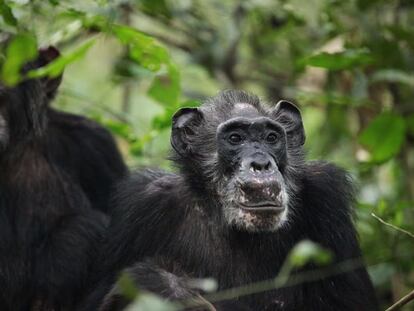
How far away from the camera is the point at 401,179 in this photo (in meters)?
11.2

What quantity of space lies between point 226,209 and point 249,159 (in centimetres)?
51

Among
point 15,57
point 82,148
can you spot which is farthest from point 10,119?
point 15,57

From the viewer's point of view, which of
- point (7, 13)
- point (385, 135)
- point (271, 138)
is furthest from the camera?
point (385, 135)

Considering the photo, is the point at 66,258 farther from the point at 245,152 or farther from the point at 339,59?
the point at 339,59

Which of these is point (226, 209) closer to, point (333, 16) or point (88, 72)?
point (333, 16)

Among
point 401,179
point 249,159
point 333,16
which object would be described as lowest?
point 401,179

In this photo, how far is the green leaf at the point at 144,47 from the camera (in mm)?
7676

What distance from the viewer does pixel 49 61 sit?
9.02 m

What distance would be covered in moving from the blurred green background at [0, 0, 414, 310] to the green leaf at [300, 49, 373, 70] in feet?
0.04

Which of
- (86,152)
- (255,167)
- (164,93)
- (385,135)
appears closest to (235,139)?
(255,167)

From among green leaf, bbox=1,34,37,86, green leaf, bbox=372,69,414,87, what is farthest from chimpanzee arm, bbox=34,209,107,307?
green leaf, bbox=372,69,414,87

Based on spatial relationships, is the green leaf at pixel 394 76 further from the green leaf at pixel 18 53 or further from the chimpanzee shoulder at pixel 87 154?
the green leaf at pixel 18 53

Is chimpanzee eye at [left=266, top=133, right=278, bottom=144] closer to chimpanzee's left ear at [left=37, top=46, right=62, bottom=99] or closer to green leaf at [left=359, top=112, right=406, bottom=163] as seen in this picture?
green leaf at [left=359, top=112, right=406, bottom=163]

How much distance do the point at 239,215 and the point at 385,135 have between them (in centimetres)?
274
